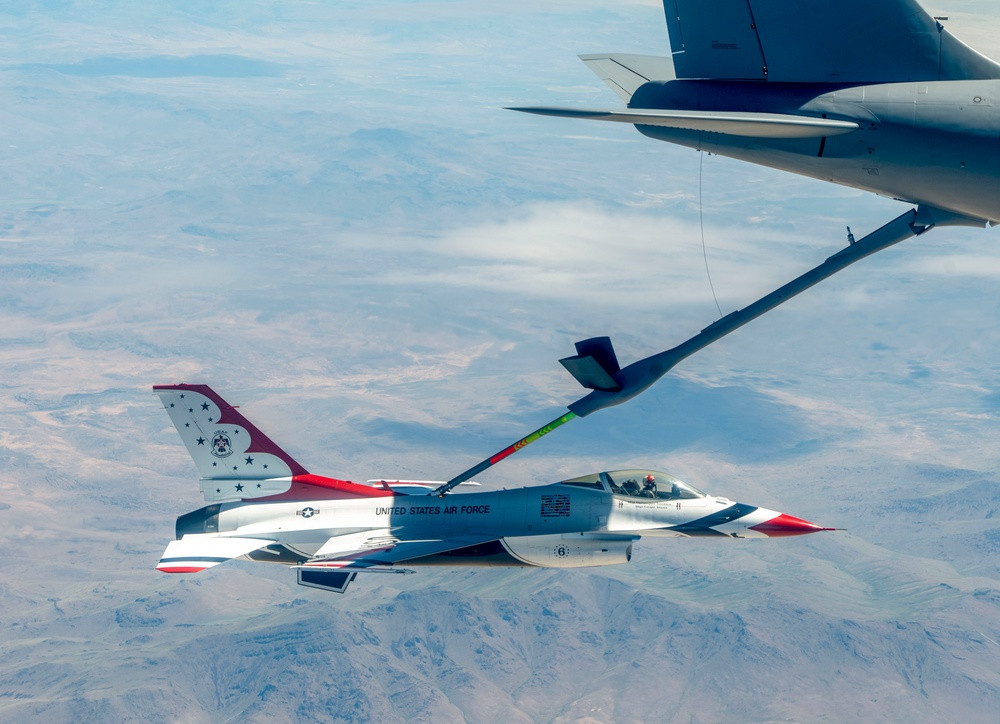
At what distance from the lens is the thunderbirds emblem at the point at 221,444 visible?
36719 millimetres

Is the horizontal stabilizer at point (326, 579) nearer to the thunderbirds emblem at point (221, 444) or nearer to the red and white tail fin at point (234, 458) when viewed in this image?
the red and white tail fin at point (234, 458)

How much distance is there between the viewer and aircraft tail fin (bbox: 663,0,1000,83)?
17312 millimetres

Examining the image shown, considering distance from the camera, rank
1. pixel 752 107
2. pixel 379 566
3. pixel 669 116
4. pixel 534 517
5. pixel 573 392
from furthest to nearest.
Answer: pixel 534 517 < pixel 379 566 < pixel 573 392 < pixel 752 107 < pixel 669 116

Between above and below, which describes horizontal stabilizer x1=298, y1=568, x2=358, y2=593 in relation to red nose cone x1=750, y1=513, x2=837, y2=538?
above

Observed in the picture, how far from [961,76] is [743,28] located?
3.46m

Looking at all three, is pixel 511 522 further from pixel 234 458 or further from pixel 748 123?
pixel 748 123

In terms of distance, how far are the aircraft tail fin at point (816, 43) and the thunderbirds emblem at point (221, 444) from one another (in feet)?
73.7

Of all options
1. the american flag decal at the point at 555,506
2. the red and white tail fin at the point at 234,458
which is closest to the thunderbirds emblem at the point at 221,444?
the red and white tail fin at the point at 234,458

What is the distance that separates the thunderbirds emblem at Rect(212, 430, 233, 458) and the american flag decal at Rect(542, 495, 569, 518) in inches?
413

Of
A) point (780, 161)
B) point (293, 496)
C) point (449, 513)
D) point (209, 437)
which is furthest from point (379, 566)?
point (780, 161)

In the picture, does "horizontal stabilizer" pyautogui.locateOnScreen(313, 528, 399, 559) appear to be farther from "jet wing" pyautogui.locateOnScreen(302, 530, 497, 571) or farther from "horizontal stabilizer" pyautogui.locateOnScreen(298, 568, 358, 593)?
"horizontal stabilizer" pyautogui.locateOnScreen(298, 568, 358, 593)

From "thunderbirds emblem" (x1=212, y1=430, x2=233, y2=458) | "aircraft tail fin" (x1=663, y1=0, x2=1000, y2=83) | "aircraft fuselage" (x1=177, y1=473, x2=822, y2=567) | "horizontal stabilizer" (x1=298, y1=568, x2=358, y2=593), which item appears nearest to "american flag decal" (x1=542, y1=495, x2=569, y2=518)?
"aircraft fuselage" (x1=177, y1=473, x2=822, y2=567)

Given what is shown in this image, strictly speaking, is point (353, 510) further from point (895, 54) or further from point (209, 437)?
point (895, 54)

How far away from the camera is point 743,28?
18359mm
